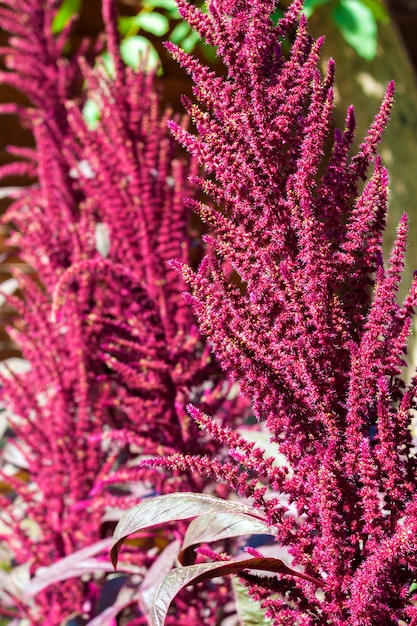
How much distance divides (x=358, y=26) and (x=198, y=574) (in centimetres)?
146

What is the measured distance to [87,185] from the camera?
1.43 meters

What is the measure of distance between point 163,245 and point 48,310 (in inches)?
12.6

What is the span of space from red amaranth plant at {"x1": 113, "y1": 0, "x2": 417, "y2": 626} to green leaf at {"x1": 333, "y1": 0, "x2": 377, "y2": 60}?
1.11 m

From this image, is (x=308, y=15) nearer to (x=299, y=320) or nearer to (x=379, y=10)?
(x=379, y=10)

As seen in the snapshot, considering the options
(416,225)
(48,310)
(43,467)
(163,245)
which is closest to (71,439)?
(43,467)

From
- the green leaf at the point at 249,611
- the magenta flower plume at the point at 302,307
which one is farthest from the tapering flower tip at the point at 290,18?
the green leaf at the point at 249,611

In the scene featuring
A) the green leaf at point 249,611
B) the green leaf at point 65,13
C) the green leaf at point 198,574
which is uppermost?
the green leaf at point 65,13

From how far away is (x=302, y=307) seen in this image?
684 mm

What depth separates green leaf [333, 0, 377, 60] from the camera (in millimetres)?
1758

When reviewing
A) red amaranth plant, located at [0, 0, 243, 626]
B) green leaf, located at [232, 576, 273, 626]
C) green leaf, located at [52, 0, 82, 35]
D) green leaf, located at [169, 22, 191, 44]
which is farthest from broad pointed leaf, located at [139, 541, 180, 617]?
green leaf, located at [52, 0, 82, 35]

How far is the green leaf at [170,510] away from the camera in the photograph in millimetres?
711

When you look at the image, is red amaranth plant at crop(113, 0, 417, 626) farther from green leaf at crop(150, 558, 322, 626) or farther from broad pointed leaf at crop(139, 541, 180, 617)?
broad pointed leaf at crop(139, 541, 180, 617)

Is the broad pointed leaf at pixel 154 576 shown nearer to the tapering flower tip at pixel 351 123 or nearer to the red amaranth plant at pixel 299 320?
the red amaranth plant at pixel 299 320

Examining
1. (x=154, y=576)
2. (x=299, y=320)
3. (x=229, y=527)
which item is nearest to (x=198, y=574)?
(x=229, y=527)
